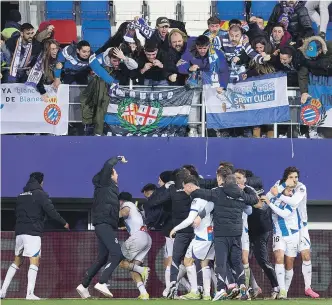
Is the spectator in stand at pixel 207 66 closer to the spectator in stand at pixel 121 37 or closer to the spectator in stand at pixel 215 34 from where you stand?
the spectator in stand at pixel 215 34

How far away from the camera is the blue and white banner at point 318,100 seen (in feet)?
83.3

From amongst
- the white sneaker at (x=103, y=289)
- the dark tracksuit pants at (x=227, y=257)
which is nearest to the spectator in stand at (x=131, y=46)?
the white sneaker at (x=103, y=289)

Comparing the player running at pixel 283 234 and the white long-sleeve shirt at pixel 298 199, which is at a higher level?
the white long-sleeve shirt at pixel 298 199

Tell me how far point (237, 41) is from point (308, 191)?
318 centimetres

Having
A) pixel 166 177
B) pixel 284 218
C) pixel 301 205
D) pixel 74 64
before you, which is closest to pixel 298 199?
pixel 301 205

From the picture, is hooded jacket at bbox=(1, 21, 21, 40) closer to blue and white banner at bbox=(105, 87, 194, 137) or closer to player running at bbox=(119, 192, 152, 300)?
blue and white banner at bbox=(105, 87, 194, 137)

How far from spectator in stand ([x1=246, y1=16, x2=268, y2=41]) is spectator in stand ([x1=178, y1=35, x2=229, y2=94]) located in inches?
32.0

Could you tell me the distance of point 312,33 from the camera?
26406 mm

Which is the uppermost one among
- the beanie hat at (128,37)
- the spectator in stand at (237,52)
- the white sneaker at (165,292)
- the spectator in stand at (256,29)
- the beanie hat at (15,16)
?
the beanie hat at (15,16)

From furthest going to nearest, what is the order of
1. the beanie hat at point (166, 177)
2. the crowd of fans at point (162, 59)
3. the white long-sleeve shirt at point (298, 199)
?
the crowd of fans at point (162, 59)
the beanie hat at point (166, 177)
the white long-sleeve shirt at point (298, 199)

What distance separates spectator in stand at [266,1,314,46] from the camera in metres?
27.2

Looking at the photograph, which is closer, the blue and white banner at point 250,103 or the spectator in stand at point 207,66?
the spectator in stand at point 207,66

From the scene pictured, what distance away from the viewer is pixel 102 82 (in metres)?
25.2

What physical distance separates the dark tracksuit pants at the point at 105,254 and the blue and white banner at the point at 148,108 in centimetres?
457
